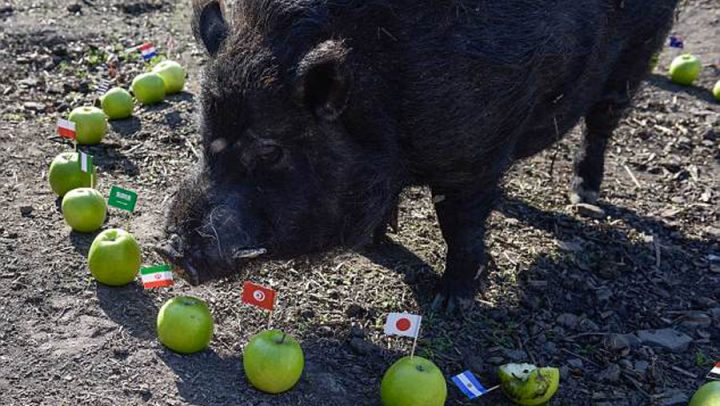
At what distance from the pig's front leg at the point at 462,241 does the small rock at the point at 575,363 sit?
62 cm

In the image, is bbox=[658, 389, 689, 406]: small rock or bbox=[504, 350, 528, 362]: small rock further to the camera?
bbox=[504, 350, 528, 362]: small rock

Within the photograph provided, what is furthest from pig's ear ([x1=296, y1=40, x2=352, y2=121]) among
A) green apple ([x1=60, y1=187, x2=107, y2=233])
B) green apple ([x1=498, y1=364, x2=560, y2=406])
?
green apple ([x1=60, y1=187, x2=107, y2=233])

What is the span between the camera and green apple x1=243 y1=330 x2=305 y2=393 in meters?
3.85

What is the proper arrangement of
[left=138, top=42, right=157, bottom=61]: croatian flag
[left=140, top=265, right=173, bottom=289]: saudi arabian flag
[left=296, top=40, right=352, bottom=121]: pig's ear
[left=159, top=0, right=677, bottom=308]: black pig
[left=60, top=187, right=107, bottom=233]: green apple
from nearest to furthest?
[left=296, top=40, right=352, bottom=121]: pig's ear → [left=159, top=0, right=677, bottom=308]: black pig → [left=140, top=265, right=173, bottom=289]: saudi arabian flag → [left=60, top=187, right=107, bottom=233]: green apple → [left=138, top=42, right=157, bottom=61]: croatian flag

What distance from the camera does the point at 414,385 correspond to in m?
3.84

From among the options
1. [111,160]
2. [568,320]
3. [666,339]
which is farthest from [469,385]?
[111,160]

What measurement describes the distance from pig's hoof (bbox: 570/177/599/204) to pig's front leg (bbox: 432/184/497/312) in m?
1.53

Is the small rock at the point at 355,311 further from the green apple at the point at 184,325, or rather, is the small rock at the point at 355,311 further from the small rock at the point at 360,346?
the green apple at the point at 184,325

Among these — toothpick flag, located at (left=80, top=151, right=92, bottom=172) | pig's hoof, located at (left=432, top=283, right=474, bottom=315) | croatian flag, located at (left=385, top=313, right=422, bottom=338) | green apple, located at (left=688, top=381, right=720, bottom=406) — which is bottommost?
green apple, located at (left=688, top=381, right=720, bottom=406)

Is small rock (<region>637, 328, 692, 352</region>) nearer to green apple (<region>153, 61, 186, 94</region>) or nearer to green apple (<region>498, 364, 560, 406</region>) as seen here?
green apple (<region>498, 364, 560, 406</region>)

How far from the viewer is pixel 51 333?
4297 millimetres

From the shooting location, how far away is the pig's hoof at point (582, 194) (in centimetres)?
616

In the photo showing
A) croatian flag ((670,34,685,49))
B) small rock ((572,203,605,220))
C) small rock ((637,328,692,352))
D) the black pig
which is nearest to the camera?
the black pig

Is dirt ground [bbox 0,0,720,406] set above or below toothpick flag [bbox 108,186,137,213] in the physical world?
below
